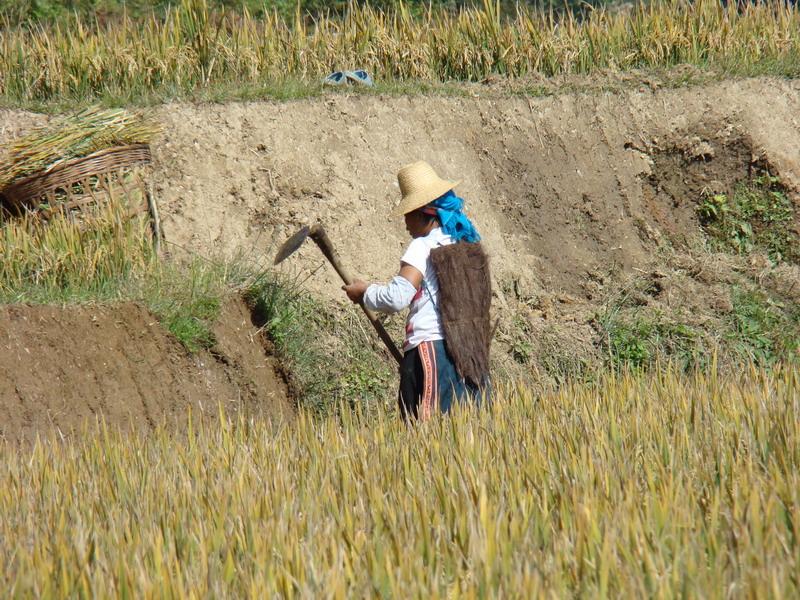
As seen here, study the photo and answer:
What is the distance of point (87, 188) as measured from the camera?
7578 millimetres

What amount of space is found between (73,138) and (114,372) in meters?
2.16

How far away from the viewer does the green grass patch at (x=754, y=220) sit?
386 inches

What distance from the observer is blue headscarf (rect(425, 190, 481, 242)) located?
5195 millimetres

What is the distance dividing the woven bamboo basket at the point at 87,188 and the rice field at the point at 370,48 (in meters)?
0.82

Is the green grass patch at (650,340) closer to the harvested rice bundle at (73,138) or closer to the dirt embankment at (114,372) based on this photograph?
the dirt embankment at (114,372)

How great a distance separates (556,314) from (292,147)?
254 cm

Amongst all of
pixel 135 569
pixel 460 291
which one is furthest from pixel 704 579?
pixel 460 291

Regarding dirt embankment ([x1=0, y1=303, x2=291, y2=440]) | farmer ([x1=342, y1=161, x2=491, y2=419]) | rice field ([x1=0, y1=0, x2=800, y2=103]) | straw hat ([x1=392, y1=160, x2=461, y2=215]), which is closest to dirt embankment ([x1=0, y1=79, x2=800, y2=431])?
dirt embankment ([x1=0, y1=303, x2=291, y2=440])

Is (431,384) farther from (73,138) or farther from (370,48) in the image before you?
(370,48)

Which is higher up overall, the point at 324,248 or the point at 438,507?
the point at 324,248

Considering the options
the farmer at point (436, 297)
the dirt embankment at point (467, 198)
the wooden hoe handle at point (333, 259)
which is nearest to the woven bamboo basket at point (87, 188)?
the dirt embankment at point (467, 198)

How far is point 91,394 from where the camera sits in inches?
243

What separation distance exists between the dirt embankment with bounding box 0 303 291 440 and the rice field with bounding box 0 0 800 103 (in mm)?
2636

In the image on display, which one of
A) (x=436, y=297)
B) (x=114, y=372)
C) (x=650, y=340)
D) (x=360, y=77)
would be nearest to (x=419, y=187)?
(x=436, y=297)
